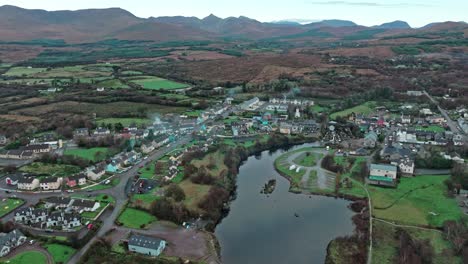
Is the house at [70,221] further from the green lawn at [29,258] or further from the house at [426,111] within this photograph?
the house at [426,111]

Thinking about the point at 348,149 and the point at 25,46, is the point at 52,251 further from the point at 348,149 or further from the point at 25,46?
the point at 25,46

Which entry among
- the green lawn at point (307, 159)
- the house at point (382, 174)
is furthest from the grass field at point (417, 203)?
the green lawn at point (307, 159)

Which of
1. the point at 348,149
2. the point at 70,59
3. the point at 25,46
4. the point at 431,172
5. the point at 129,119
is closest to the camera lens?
the point at 431,172

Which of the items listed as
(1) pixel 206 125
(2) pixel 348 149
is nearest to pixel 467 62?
(2) pixel 348 149

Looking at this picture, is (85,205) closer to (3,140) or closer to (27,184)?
(27,184)

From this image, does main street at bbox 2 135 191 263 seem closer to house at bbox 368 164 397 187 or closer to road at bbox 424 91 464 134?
house at bbox 368 164 397 187

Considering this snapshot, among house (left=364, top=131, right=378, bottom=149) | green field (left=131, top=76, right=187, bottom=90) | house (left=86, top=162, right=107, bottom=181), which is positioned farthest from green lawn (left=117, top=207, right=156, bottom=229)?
green field (left=131, top=76, right=187, bottom=90)
